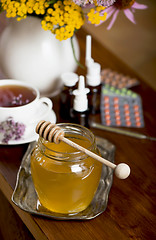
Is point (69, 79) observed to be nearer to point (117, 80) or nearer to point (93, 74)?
point (93, 74)

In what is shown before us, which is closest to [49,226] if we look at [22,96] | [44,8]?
[22,96]

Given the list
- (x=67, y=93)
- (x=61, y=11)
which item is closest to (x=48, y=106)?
(x=67, y=93)

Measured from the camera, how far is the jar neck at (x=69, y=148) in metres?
0.63

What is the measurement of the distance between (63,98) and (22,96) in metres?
Result: 0.11

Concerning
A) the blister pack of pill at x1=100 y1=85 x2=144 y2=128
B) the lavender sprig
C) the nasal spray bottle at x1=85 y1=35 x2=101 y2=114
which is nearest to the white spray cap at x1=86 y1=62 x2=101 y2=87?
the nasal spray bottle at x1=85 y1=35 x2=101 y2=114

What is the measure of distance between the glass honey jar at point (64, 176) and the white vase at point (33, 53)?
0.31m

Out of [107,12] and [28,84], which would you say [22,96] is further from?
[107,12]

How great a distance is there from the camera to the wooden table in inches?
25.8

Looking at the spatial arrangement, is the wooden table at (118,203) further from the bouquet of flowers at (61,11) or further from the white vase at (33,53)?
the bouquet of flowers at (61,11)

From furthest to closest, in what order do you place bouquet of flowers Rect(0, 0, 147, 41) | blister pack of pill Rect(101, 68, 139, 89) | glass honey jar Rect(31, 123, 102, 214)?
blister pack of pill Rect(101, 68, 139, 89) < bouquet of flowers Rect(0, 0, 147, 41) < glass honey jar Rect(31, 123, 102, 214)

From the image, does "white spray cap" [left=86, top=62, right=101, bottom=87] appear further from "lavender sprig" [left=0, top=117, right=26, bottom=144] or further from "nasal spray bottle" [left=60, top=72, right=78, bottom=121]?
"lavender sprig" [left=0, top=117, right=26, bottom=144]

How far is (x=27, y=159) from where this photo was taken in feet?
2.62

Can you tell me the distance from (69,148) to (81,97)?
19 centimetres

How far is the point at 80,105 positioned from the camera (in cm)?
84
